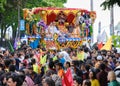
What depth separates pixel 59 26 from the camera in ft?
121

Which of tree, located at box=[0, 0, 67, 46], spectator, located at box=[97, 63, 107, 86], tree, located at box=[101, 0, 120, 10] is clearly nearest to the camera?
tree, located at box=[101, 0, 120, 10]

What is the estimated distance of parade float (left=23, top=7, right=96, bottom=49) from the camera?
35688 millimetres

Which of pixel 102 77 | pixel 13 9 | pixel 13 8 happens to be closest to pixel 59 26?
pixel 13 8

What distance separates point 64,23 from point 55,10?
3.71 feet

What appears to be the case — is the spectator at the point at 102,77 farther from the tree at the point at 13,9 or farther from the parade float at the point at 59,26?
the tree at the point at 13,9

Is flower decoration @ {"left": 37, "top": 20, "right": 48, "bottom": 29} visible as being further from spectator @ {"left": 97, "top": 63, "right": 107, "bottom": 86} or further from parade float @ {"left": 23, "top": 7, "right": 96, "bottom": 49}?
spectator @ {"left": 97, "top": 63, "right": 107, "bottom": 86}

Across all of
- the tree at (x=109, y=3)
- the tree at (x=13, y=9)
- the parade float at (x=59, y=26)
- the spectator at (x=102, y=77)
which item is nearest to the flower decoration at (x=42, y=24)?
the parade float at (x=59, y=26)

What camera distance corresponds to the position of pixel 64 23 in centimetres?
3756

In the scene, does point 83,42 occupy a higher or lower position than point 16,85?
lower

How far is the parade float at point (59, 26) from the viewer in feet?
117

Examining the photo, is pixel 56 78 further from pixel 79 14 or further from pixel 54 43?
pixel 79 14

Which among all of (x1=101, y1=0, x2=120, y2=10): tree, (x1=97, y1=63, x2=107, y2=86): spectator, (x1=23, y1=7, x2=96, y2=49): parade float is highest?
(x1=101, y1=0, x2=120, y2=10): tree

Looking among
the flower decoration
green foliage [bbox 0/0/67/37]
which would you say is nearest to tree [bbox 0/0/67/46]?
green foliage [bbox 0/0/67/37]

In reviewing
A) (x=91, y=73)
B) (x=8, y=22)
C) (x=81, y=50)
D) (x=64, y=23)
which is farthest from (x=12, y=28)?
(x=91, y=73)
